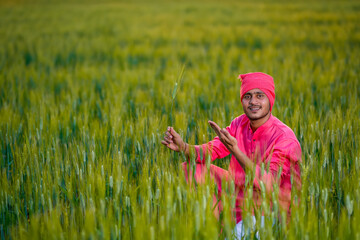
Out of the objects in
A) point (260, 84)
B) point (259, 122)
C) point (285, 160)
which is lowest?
point (285, 160)

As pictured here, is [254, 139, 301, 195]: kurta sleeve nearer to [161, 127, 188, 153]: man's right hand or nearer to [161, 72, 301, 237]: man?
[161, 72, 301, 237]: man

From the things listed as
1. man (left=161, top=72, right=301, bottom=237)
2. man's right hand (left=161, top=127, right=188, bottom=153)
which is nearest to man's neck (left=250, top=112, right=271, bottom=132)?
man (left=161, top=72, right=301, bottom=237)

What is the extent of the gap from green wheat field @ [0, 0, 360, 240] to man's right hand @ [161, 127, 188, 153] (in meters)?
0.09

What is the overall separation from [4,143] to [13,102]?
1225 millimetres

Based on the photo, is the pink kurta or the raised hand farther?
the raised hand

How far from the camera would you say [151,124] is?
7.72 feet

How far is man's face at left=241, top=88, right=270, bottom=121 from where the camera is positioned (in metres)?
1.94

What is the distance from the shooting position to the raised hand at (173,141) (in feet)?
6.69

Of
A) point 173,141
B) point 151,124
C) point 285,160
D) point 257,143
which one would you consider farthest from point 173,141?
point 285,160

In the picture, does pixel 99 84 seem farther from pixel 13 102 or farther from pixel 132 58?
pixel 132 58

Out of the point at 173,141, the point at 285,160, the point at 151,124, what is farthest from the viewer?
the point at 151,124

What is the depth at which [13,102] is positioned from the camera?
3.64 meters

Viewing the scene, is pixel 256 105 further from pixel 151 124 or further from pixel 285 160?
pixel 151 124

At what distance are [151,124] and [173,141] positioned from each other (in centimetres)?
Result: 33
